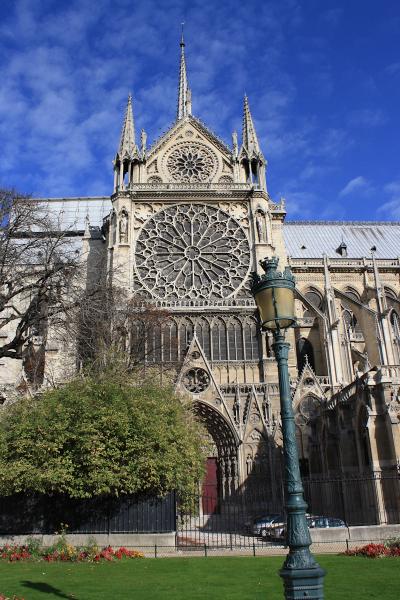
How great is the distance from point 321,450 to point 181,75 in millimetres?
48838

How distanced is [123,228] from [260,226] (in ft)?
30.1

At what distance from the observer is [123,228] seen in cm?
3559

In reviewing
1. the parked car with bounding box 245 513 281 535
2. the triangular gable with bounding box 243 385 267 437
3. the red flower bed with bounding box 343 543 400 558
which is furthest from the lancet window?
the red flower bed with bounding box 343 543 400 558

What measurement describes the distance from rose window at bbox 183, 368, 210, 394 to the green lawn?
600 inches

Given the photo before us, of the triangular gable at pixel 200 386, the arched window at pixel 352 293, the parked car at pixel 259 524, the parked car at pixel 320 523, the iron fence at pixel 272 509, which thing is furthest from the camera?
the arched window at pixel 352 293

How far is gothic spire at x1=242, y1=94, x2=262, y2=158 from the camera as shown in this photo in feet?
127

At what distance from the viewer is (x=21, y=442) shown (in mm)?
17703

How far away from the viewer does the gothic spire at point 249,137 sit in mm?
38844

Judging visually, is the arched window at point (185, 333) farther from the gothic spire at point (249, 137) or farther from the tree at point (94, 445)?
the gothic spire at point (249, 137)

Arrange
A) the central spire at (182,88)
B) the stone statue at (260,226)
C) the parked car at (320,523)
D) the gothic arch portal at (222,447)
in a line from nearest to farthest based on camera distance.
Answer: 1. the parked car at (320,523)
2. the gothic arch portal at (222,447)
3. the stone statue at (260,226)
4. the central spire at (182,88)

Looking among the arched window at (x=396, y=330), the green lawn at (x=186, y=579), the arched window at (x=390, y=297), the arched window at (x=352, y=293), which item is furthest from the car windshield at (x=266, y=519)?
the arched window at (x=390, y=297)

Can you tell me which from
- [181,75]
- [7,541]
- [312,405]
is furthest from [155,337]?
[181,75]

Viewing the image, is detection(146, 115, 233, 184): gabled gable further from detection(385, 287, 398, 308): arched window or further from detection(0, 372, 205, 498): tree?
detection(0, 372, 205, 498): tree

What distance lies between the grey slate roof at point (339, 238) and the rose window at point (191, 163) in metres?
12.2
